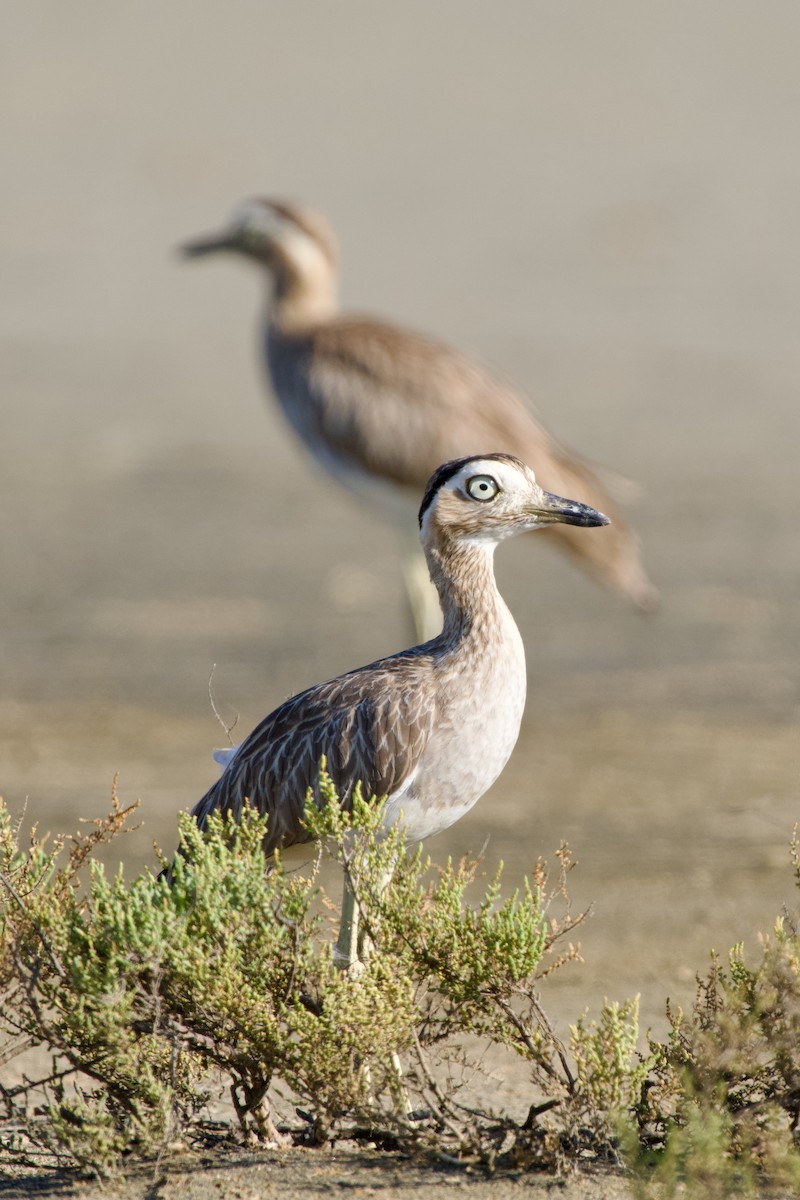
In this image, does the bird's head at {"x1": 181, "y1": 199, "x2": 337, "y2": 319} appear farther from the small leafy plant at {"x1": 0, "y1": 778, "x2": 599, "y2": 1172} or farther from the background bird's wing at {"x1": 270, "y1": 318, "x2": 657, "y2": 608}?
the small leafy plant at {"x1": 0, "y1": 778, "x2": 599, "y2": 1172}

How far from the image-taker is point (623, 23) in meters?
36.1

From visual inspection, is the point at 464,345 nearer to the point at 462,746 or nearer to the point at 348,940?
the point at 462,746

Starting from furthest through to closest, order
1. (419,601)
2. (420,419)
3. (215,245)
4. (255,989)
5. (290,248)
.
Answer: (215,245), (290,248), (420,419), (419,601), (255,989)

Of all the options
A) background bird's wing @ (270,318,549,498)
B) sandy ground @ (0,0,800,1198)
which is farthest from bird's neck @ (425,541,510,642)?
background bird's wing @ (270,318,549,498)

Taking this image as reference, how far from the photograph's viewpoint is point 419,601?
34.3 feet

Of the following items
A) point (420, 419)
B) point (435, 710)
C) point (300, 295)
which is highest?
point (300, 295)

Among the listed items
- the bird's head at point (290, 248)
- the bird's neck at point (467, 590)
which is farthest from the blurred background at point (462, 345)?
the bird's head at point (290, 248)

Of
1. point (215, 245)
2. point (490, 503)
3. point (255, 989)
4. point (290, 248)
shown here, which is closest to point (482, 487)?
point (490, 503)

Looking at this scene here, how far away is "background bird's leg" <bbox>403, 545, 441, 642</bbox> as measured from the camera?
34.3ft

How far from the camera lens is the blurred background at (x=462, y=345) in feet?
31.1

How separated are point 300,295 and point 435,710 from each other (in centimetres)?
725

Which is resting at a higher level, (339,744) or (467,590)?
(467,590)

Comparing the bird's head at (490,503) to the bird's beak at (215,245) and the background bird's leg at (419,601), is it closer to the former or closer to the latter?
the background bird's leg at (419,601)

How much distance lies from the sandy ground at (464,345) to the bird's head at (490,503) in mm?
1740
